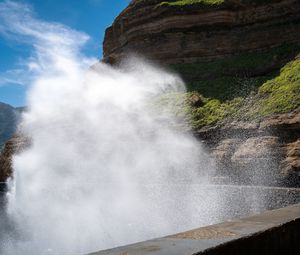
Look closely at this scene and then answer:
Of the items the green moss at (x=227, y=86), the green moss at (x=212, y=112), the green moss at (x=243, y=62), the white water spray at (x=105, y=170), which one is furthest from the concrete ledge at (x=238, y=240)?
the green moss at (x=243, y=62)

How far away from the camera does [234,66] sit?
23.4m

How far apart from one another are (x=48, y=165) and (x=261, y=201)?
1482 centimetres

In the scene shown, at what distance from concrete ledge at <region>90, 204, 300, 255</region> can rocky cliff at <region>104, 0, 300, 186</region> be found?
1083 cm

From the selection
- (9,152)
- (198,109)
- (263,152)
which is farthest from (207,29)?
(9,152)

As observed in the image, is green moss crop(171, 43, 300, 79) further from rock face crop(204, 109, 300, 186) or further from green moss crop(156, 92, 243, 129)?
rock face crop(204, 109, 300, 186)

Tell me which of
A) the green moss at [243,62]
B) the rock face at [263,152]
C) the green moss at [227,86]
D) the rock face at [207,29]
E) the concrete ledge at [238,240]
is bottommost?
Result: the concrete ledge at [238,240]

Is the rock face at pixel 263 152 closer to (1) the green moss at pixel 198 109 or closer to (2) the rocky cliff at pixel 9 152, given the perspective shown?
(1) the green moss at pixel 198 109

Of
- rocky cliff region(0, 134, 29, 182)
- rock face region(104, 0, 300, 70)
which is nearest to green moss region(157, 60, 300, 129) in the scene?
rock face region(104, 0, 300, 70)

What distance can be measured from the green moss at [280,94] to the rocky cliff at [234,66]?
2.0 inches

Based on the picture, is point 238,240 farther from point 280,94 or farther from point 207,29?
point 207,29

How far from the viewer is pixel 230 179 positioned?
1509cm

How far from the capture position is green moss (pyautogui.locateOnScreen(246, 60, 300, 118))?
1681 cm

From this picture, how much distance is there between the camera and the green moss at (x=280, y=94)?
55.2 ft

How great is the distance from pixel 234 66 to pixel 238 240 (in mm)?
21721
